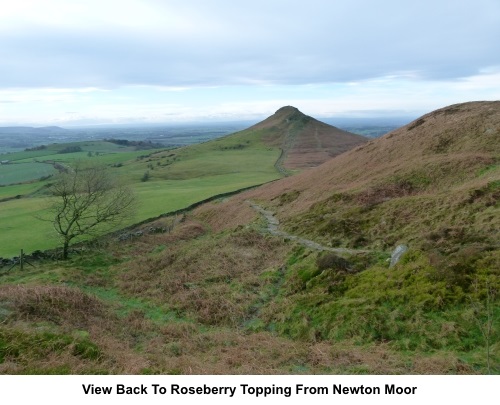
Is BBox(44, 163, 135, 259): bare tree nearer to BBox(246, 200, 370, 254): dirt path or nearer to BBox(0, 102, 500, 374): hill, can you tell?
BBox(0, 102, 500, 374): hill

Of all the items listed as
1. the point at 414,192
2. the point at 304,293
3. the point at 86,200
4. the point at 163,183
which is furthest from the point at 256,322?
the point at 163,183

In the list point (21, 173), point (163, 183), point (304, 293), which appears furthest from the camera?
point (21, 173)

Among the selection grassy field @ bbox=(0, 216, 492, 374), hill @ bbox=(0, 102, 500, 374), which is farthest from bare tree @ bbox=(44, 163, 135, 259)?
grassy field @ bbox=(0, 216, 492, 374)

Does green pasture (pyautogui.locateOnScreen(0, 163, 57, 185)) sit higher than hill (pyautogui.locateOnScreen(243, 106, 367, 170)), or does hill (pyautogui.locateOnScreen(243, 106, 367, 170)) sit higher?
hill (pyautogui.locateOnScreen(243, 106, 367, 170))

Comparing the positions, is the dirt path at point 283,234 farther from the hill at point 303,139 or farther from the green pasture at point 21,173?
the green pasture at point 21,173

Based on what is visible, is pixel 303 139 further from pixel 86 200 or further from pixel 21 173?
pixel 86 200

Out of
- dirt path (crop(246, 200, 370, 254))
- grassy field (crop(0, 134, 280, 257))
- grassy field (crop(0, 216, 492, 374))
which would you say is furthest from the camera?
grassy field (crop(0, 134, 280, 257))

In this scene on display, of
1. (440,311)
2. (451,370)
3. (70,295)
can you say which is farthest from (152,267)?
(451,370)

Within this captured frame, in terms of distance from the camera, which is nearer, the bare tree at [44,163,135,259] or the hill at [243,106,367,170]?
the bare tree at [44,163,135,259]

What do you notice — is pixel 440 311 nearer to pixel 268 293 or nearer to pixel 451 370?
pixel 451 370

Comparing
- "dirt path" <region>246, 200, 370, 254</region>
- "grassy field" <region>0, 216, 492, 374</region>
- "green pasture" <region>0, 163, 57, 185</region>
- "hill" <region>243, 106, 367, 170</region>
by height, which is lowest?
"grassy field" <region>0, 216, 492, 374</region>

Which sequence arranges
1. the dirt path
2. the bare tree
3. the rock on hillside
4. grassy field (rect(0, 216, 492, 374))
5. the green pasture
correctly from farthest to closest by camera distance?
the green pasture < the bare tree < the dirt path < the rock on hillside < grassy field (rect(0, 216, 492, 374))
